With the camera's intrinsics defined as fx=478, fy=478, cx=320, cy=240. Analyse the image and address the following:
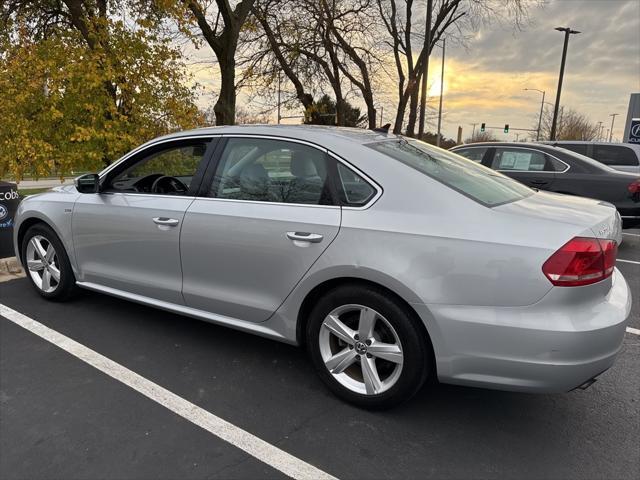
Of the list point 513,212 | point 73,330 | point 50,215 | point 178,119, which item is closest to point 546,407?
point 513,212

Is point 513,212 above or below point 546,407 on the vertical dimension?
above

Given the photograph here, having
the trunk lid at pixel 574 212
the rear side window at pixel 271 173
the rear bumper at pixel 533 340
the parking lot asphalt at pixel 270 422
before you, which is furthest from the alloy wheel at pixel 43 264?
the trunk lid at pixel 574 212

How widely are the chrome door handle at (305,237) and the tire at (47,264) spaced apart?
2.47 meters

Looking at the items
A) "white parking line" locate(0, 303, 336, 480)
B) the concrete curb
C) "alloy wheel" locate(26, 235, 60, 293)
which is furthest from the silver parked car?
the concrete curb

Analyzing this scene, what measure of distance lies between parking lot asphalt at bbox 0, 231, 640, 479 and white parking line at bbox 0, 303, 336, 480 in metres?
0.04

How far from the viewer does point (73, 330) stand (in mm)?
3812

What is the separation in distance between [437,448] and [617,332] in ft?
3.43

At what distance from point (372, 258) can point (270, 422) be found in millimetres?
1075

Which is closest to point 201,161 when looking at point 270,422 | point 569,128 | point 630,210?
point 270,422

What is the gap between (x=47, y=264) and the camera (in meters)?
4.33

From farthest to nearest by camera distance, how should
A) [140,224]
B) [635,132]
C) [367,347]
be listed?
[635,132] < [140,224] < [367,347]

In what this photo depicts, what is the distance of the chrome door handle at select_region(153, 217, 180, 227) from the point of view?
329 cm

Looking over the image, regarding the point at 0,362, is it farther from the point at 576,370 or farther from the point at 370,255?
the point at 576,370

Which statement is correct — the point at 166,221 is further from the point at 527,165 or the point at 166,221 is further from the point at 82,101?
the point at 527,165
